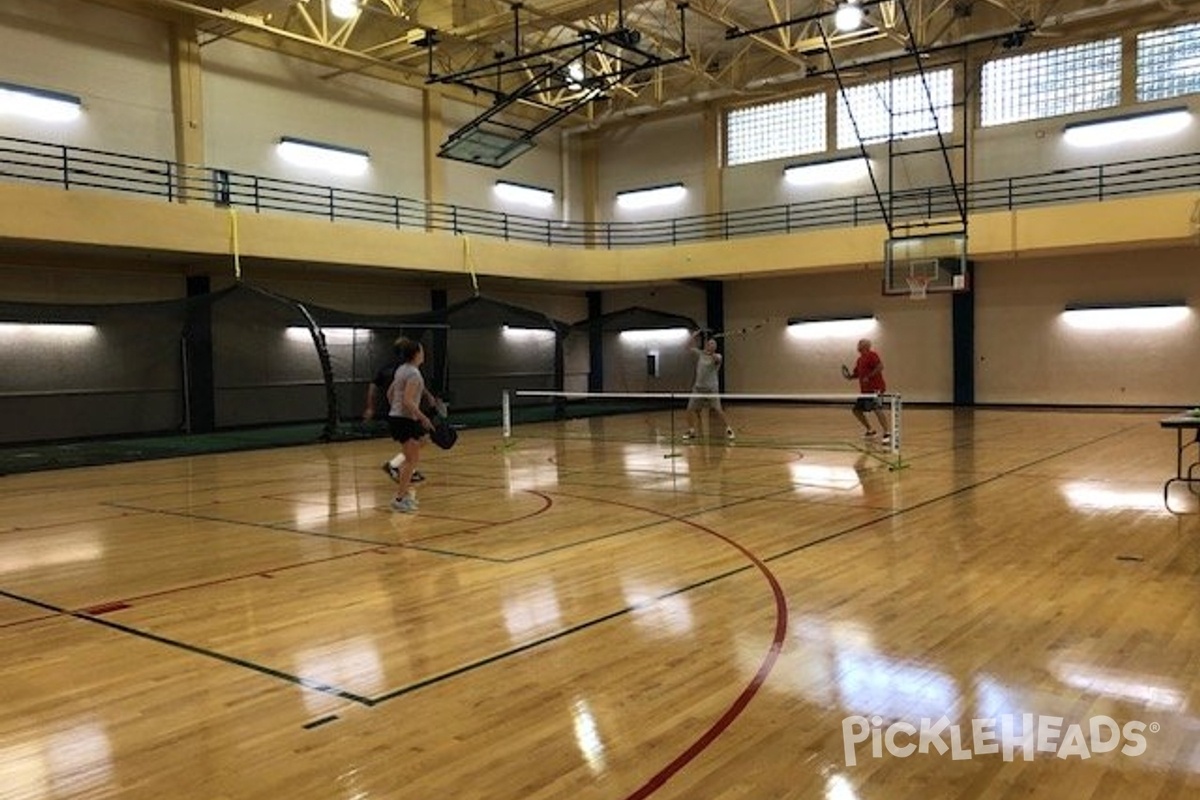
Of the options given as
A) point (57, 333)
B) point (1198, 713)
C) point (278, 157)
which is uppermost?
point (278, 157)

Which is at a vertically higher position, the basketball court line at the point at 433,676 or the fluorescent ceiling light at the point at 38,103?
the fluorescent ceiling light at the point at 38,103

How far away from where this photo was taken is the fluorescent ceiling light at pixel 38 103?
55.8 ft

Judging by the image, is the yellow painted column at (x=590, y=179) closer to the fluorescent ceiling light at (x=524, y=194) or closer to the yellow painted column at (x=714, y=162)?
the fluorescent ceiling light at (x=524, y=194)

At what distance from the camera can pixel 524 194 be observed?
27266 millimetres

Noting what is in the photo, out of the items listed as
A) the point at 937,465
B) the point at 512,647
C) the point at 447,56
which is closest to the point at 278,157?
the point at 447,56

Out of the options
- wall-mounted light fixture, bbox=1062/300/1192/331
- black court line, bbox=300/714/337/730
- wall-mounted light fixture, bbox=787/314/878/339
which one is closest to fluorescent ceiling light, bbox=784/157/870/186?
wall-mounted light fixture, bbox=787/314/878/339

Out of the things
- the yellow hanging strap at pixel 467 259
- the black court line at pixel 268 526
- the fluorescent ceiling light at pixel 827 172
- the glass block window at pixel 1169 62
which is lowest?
the black court line at pixel 268 526

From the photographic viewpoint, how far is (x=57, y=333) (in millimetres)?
17844

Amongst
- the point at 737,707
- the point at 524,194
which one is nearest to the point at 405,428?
the point at 737,707

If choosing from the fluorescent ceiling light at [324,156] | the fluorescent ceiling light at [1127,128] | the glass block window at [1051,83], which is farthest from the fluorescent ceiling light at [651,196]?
the fluorescent ceiling light at [1127,128]

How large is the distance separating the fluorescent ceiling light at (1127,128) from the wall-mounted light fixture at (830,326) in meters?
6.15

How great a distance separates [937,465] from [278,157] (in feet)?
51.3

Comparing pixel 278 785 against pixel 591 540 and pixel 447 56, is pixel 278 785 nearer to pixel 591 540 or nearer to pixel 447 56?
pixel 591 540

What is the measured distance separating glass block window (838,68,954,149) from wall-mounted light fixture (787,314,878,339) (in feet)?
14.3
